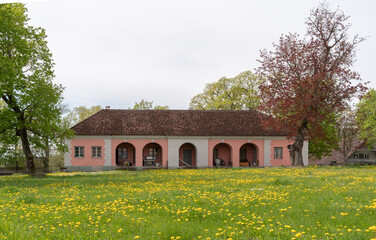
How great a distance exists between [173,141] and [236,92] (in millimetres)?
18332

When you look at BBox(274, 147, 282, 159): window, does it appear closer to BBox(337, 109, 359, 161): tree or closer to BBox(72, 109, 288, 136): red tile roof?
BBox(72, 109, 288, 136): red tile roof

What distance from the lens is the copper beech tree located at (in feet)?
97.2

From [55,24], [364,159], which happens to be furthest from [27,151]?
[364,159]

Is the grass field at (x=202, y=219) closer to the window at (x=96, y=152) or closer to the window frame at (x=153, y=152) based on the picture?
the window at (x=96, y=152)

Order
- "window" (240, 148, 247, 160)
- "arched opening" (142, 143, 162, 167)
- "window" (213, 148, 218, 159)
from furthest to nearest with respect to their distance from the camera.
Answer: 1. "window" (240, 148, 247, 160)
2. "window" (213, 148, 218, 159)
3. "arched opening" (142, 143, 162, 167)

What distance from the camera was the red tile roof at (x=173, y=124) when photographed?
1422 inches

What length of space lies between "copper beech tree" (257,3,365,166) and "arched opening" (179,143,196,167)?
10980mm

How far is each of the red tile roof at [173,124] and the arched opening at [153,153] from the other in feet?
10.4

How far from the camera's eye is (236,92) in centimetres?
5162

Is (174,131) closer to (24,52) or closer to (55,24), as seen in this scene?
(24,52)

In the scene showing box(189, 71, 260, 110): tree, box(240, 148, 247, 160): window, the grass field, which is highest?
box(189, 71, 260, 110): tree

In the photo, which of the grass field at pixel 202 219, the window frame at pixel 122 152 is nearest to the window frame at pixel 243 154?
the window frame at pixel 122 152

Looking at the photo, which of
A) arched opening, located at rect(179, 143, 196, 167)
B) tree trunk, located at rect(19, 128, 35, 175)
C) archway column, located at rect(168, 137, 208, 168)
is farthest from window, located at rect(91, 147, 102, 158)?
arched opening, located at rect(179, 143, 196, 167)

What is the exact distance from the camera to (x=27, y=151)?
2728 cm
